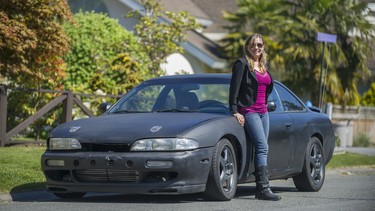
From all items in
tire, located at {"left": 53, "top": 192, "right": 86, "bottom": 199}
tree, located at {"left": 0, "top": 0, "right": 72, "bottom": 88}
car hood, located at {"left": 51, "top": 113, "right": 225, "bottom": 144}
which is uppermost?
tree, located at {"left": 0, "top": 0, "right": 72, "bottom": 88}

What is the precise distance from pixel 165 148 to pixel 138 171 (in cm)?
35

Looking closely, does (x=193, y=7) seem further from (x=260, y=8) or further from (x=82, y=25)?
(x=82, y=25)

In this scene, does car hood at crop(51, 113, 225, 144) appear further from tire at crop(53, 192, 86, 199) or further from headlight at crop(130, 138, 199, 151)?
tire at crop(53, 192, 86, 199)

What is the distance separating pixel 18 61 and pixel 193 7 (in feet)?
57.1

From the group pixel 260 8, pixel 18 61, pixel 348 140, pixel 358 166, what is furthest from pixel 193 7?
pixel 18 61

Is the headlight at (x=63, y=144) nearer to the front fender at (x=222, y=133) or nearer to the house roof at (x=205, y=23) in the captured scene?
the front fender at (x=222, y=133)

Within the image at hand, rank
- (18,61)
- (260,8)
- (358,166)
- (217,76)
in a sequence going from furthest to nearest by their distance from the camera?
1. (260,8)
2. (358,166)
3. (18,61)
4. (217,76)

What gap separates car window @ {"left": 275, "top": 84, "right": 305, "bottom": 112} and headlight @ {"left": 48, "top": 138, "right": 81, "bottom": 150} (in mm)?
3072

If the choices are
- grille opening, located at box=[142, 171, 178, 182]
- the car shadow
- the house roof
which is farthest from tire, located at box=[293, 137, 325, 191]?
the house roof

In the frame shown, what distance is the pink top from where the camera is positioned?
33.8ft

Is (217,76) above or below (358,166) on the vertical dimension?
above

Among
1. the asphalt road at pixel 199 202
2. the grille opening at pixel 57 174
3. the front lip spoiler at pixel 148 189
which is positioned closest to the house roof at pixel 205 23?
the asphalt road at pixel 199 202

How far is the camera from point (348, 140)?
27.6 meters

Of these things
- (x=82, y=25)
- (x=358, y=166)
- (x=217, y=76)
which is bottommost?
(x=358, y=166)
